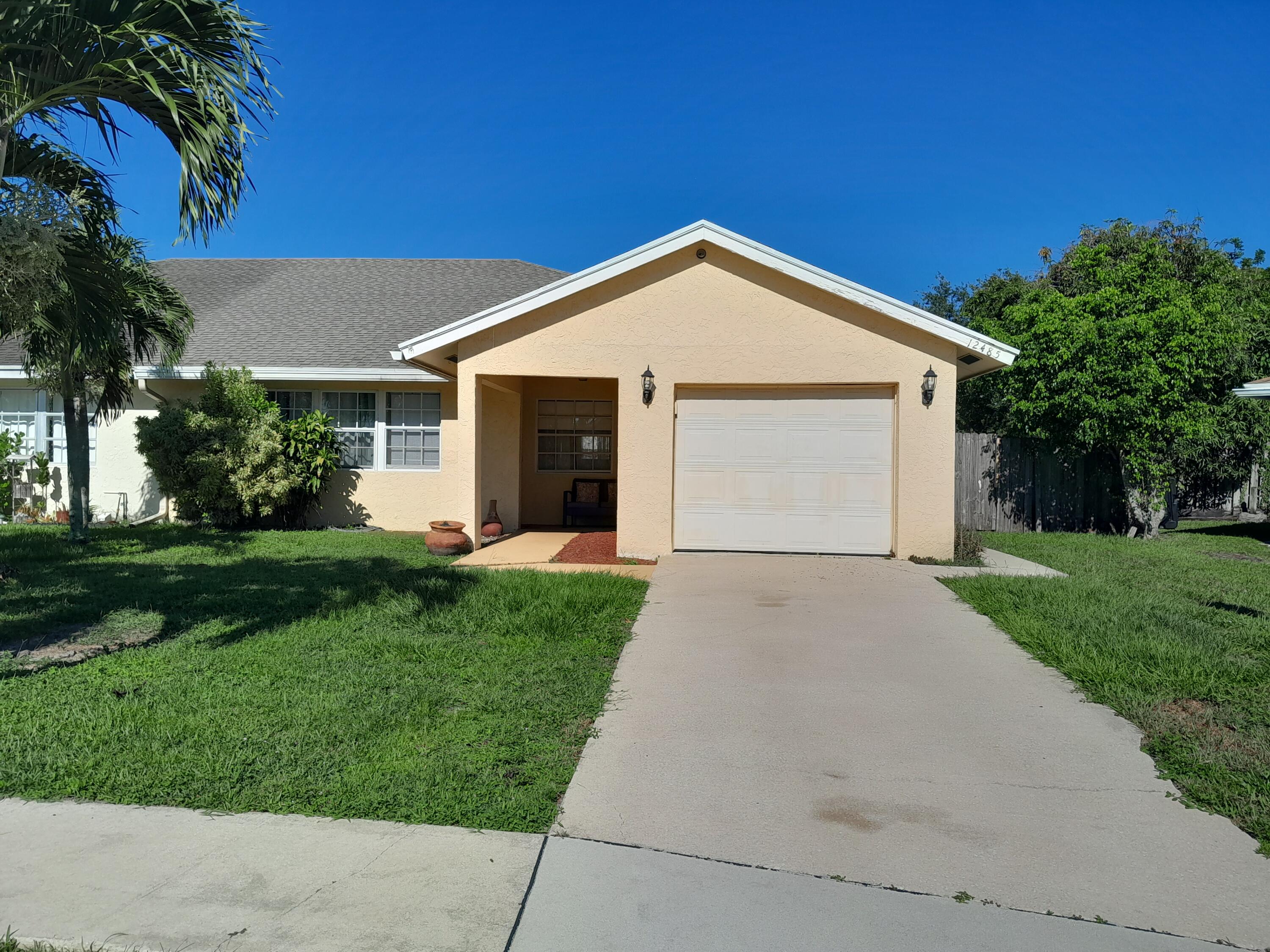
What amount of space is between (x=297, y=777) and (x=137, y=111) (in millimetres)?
5336

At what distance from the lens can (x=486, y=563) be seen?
1115 centimetres

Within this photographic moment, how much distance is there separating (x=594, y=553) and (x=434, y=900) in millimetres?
8690

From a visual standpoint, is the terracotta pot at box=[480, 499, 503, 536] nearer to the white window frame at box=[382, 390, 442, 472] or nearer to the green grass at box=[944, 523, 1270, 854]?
the white window frame at box=[382, 390, 442, 472]

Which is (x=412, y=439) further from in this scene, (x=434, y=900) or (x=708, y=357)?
(x=434, y=900)

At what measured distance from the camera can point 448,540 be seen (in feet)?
39.2

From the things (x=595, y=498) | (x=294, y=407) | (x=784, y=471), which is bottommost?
(x=595, y=498)

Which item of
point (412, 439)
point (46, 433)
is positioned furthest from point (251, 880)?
point (46, 433)

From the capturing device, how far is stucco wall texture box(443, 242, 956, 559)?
11.2 m

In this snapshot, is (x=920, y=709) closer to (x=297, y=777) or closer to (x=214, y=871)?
(x=297, y=777)

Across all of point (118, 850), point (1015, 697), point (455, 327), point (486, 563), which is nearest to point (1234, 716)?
point (1015, 697)

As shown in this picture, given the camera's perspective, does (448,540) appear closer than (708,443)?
No

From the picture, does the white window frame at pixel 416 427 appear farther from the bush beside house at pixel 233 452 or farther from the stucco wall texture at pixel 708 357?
the stucco wall texture at pixel 708 357

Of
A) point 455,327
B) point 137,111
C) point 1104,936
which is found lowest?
point 1104,936

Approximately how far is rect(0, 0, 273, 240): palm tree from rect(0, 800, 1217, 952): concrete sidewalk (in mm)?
4599
